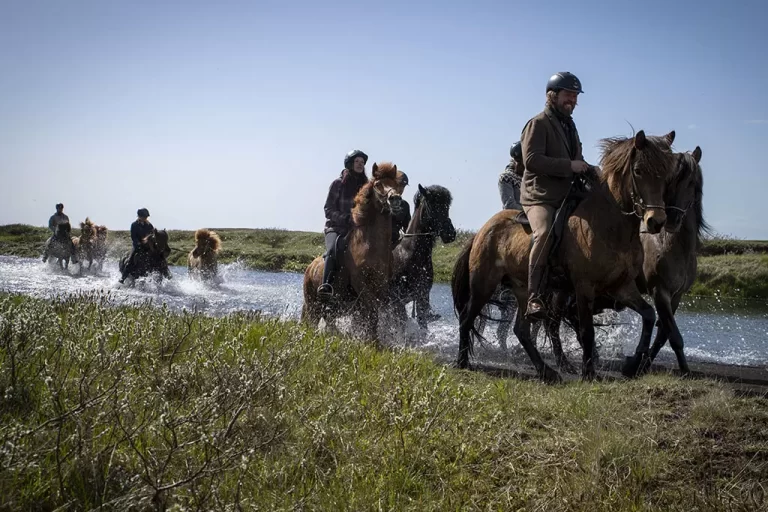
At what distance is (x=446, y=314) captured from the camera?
57.0 feet

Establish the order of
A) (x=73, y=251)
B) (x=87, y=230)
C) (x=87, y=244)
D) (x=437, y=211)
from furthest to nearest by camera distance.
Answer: (x=87, y=244), (x=87, y=230), (x=73, y=251), (x=437, y=211)

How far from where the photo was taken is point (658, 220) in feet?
21.8

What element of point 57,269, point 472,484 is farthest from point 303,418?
point 57,269

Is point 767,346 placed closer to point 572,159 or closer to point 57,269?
point 572,159

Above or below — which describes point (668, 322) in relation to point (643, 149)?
below

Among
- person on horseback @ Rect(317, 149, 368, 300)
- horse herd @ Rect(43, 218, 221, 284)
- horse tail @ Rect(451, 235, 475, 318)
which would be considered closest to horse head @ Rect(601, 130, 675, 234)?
horse tail @ Rect(451, 235, 475, 318)

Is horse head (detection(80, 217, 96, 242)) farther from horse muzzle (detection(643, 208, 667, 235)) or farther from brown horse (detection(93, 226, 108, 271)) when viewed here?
horse muzzle (detection(643, 208, 667, 235))

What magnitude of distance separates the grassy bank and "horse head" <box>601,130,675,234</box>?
192cm

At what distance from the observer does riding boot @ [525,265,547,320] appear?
7.40m

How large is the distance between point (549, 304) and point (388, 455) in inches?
185

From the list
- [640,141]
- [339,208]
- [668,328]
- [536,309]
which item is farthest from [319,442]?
[339,208]

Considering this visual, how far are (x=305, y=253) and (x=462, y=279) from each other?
35.3m

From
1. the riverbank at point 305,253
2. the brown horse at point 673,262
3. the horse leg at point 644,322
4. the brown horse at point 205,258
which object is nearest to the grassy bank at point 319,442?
the horse leg at point 644,322

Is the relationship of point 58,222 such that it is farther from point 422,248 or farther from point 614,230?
point 614,230
